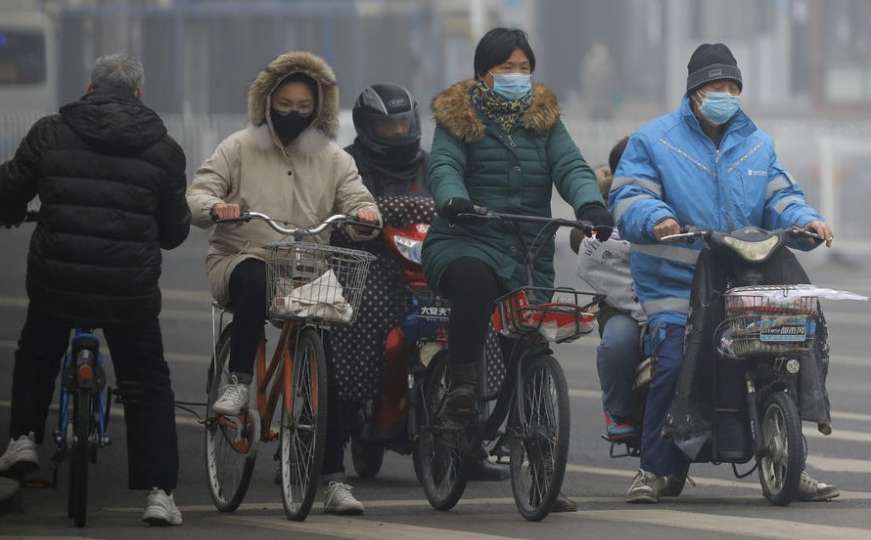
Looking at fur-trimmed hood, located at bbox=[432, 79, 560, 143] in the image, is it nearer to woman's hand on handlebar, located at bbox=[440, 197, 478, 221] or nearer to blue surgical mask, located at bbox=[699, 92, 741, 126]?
woman's hand on handlebar, located at bbox=[440, 197, 478, 221]

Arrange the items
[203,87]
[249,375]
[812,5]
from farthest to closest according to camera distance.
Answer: [812,5], [203,87], [249,375]

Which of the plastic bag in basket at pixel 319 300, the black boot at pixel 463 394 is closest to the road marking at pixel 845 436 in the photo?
the black boot at pixel 463 394

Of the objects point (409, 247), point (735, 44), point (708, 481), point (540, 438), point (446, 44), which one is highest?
point (735, 44)

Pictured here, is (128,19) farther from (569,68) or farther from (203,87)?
(569,68)

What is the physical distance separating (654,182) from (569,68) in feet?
142

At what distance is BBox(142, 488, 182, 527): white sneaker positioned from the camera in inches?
314

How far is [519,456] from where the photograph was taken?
8.19 metres

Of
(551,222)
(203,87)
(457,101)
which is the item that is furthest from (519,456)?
(203,87)

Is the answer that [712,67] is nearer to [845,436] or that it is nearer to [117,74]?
[117,74]

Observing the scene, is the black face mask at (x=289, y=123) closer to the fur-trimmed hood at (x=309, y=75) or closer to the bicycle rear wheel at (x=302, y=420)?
the fur-trimmed hood at (x=309, y=75)

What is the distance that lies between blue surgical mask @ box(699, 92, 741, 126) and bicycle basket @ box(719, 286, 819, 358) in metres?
0.74

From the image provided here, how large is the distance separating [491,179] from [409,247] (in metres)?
1.10

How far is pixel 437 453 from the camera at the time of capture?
341 inches

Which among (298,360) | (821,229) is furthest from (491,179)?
(821,229)
